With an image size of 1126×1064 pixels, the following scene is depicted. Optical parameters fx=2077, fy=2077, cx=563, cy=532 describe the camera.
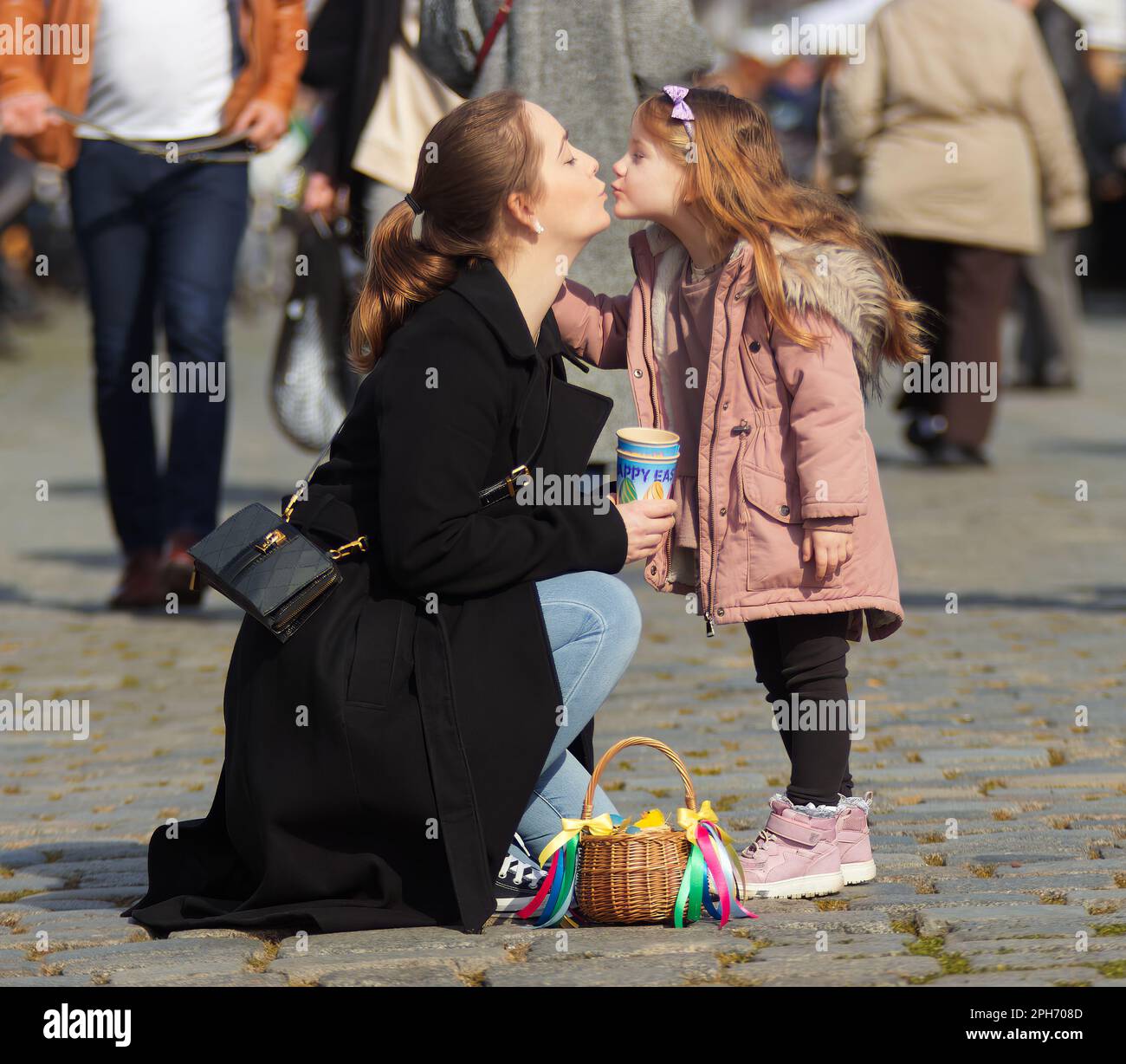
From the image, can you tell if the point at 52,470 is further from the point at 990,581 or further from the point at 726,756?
the point at 726,756

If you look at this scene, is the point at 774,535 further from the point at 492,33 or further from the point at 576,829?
the point at 492,33

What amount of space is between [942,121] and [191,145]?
4.19 metres

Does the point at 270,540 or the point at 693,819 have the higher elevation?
the point at 270,540

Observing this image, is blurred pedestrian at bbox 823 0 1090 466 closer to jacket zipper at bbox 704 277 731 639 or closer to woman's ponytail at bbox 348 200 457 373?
jacket zipper at bbox 704 277 731 639

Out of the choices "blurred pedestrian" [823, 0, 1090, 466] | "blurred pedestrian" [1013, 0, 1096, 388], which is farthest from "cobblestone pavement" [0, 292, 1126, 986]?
"blurred pedestrian" [1013, 0, 1096, 388]

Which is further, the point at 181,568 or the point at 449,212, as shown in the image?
the point at 181,568

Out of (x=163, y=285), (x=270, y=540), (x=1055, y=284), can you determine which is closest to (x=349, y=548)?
(x=270, y=540)

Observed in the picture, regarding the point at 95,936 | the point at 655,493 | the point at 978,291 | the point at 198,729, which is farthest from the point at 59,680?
the point at 978,291

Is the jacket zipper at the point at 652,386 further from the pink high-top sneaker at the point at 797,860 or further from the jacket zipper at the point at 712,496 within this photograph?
the pink high-top sneaker at the point at 797,860

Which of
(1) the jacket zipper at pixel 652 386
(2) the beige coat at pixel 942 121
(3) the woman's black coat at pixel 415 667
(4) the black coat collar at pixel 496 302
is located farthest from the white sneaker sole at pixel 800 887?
(2) the beige coat at pixel 942 121

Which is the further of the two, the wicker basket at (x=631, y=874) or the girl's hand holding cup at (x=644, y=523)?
the girl's hand holding cup at (x=644, y=523)

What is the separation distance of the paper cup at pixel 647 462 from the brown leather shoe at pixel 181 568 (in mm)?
3300

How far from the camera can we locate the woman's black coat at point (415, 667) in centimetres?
337

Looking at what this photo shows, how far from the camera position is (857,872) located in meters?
3.65
